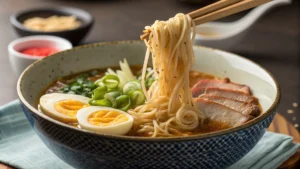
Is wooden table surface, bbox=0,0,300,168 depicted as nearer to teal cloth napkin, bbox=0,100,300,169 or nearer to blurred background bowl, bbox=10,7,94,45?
blurred background bowl, bbox=10,7,94,45

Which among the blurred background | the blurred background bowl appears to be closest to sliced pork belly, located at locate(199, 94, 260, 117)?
the blurred background

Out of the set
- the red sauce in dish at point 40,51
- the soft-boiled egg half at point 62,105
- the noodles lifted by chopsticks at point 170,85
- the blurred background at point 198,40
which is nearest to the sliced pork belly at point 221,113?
the noodles lifted by chopsticks at point 170,85

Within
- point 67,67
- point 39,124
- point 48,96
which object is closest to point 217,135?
point 39,124

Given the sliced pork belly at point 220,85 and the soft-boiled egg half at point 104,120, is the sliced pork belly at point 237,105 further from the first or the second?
the soft-boiled egg half at point 104,120

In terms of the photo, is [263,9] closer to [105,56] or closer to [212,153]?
[105,56]

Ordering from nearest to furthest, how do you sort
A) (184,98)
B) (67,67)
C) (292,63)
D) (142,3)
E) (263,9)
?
(184,98)
(67,67)
(292,63)
(263,9)
(142,3)

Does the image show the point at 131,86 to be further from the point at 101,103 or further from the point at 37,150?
the point at 37,150
